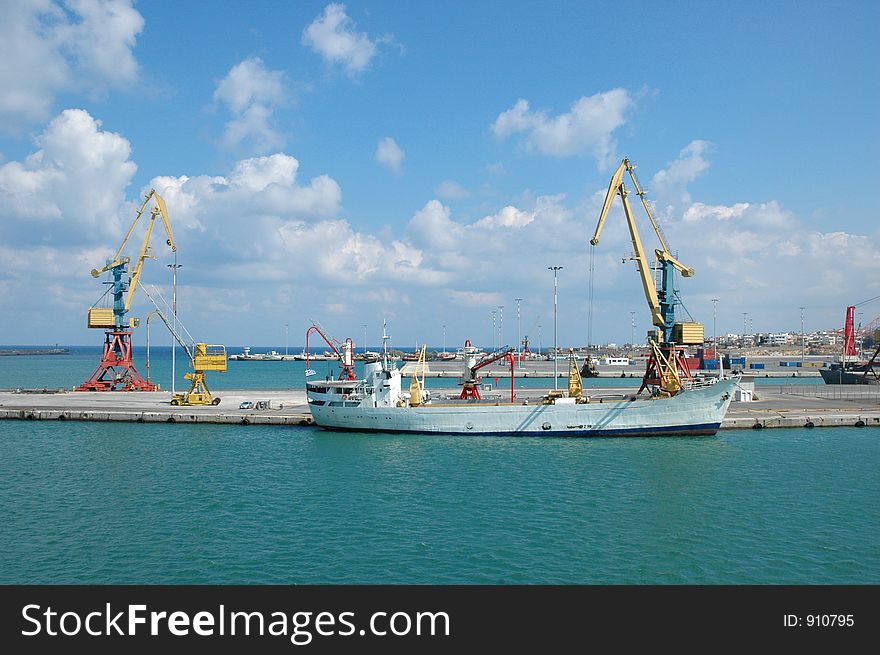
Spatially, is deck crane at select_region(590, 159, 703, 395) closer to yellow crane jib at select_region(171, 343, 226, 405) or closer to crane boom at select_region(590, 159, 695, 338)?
crane boom at select_region(590, 159, 695, 338)

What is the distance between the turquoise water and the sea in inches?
4.9

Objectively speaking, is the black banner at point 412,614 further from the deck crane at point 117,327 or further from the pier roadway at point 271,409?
the deck crane at point 117,327

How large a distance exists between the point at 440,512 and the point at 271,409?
4328 centimetres

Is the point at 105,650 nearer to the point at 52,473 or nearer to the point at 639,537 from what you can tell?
the point at 639,537

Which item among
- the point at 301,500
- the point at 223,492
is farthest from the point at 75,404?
the point at 301,500

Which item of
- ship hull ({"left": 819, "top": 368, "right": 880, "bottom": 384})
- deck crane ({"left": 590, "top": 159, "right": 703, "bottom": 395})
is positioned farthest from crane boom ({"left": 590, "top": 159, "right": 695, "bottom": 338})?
ship hull ({"left": 819, "top": 368, "right": 880, "bottom": 384})

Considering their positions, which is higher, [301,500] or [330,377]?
[330,377]

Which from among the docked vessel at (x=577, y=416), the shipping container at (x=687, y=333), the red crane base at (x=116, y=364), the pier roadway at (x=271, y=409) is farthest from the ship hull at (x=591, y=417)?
the red crane base at (x=116, y=364)

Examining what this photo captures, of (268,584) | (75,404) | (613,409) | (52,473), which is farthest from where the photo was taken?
(75,404)

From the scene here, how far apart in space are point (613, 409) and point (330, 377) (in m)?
28.0

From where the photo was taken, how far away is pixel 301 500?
34938 mm

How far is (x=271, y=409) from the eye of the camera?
70.8 meters

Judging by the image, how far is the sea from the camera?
79.8 ft

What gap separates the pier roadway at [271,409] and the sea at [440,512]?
837cm
